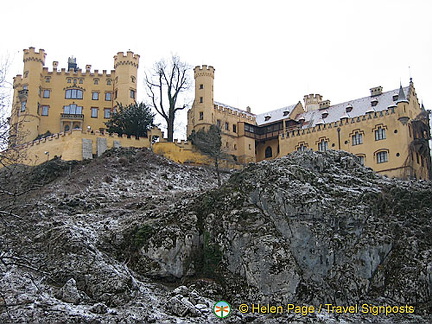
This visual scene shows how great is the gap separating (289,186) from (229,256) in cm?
596

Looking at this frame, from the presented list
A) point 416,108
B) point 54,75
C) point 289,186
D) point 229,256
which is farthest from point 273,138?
point 229,256

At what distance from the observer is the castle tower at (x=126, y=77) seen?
59219 mm

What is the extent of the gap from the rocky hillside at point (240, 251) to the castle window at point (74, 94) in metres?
26.5

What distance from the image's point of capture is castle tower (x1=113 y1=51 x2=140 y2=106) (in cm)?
5922

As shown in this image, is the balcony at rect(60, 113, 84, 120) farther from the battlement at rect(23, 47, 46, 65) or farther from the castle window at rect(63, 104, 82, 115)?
the battlement at rect(23, 47, 46, 65)

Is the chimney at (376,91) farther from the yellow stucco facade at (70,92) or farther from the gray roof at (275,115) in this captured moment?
the yellow stucco facade at (70,92)

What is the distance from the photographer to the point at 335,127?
180 feet

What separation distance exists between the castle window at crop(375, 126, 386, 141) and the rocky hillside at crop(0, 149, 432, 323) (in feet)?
48.7

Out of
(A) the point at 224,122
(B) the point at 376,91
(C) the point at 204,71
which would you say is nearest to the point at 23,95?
(C) the point at 204,71

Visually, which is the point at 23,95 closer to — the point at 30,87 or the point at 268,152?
the point at 30,87

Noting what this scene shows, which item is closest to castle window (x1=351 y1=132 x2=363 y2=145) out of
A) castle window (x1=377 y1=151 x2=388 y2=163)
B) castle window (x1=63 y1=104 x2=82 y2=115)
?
castle window (x1=377 y1=151 x2=388 y2=163)

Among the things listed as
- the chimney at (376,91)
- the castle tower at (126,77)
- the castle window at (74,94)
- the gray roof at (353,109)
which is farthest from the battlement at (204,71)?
the chimney at (376,91)

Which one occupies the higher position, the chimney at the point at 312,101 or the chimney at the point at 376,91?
the chimney at the point at 312,101

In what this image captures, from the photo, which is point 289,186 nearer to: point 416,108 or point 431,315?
point 431,315
